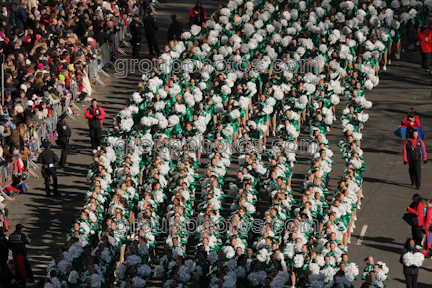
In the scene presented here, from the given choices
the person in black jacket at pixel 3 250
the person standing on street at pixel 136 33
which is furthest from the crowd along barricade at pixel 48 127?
the person in black jacket at pixel 3 250

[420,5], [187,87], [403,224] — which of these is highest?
[420,5]

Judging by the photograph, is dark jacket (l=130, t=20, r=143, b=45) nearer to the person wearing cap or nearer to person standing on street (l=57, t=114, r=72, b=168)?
person standing on street (l=57, t=114, r=72, b=168)

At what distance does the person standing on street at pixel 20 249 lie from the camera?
22.0m

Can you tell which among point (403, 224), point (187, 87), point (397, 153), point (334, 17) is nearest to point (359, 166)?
point (403, 224)

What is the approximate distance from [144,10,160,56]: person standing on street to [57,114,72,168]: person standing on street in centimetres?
851

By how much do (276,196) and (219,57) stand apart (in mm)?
8196

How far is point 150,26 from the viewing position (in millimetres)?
34906

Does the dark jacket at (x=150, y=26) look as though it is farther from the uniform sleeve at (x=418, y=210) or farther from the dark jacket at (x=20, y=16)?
the uniform sleeve at (x=418, y=210)

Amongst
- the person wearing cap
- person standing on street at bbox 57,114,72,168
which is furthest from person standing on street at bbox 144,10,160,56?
the person wearing cap

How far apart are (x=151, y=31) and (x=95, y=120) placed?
788cm

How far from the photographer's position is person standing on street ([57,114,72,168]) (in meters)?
27.3

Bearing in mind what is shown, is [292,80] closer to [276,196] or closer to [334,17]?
[334,17]

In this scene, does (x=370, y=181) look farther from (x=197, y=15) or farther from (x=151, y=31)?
(x=151, y=31)

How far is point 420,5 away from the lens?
32500 mm
